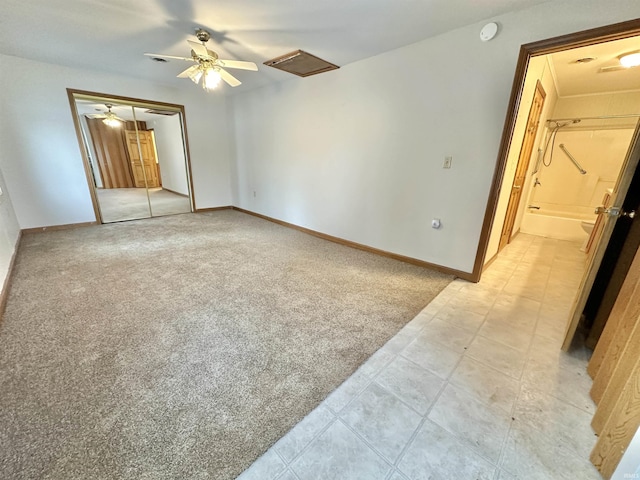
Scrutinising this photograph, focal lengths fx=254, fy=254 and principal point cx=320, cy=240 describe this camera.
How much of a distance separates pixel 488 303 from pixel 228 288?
2.37 meters

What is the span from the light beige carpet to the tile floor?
0.12m

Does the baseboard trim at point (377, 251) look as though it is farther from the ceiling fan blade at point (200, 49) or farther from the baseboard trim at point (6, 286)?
the baseboard trim at point (6, 286)

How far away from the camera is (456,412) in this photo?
4.14 feet

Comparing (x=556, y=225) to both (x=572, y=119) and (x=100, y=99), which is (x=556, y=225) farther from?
(x=100, y=99)

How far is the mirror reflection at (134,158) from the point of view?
438 centimetres

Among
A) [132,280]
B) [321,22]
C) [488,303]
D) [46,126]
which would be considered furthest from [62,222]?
[488,303]

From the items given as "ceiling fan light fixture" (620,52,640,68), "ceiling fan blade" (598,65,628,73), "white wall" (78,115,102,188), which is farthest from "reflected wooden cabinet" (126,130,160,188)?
"ceiling fan blade" (598,65,628,73)

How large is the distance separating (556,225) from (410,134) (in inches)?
130

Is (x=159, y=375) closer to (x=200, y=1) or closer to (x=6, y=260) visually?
(x=6, y=260)

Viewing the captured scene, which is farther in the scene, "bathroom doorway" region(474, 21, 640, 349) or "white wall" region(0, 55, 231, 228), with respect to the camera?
"white wall" region(0, 55, 231, 228)

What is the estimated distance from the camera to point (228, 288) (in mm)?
2418

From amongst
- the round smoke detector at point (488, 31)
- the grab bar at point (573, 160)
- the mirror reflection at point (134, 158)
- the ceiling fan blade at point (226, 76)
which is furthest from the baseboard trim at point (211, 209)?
the grab bar at point (573, 160)

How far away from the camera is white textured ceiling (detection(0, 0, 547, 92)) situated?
→ 2041mm

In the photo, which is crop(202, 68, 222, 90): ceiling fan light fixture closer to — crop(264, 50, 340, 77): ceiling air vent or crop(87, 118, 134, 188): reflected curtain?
crop(264, 50, 340, 77): ceiling air vent
